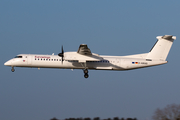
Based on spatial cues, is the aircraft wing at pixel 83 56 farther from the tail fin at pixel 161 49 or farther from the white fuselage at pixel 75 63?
the tail fin at pixel 161 49

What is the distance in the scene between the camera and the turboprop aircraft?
26.5 metres

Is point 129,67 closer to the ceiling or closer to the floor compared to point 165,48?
closer to the floor

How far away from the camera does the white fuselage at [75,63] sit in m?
27.0

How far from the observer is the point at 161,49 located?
28.0 metres

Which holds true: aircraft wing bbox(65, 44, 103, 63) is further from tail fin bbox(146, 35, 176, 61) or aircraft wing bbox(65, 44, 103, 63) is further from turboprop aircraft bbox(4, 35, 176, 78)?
tail fin bbox(146, 35, 176, 61)

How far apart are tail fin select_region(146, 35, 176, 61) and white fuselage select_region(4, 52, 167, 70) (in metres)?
0.72

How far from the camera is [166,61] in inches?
1099

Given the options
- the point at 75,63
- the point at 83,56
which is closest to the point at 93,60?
the point at 83,56

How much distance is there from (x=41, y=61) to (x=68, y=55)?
106 inches

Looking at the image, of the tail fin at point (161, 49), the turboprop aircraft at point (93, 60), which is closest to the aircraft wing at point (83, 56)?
Answer: the turboprop aircraft at point (93, 60)

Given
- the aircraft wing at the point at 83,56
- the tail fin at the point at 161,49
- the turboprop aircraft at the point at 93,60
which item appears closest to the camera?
the aircraft wing at the point at 83,56

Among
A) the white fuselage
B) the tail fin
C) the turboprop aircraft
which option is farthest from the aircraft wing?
the tail fin

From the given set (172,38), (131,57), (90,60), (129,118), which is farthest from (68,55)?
(172,38)

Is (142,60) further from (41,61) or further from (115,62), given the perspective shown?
(41,61)
